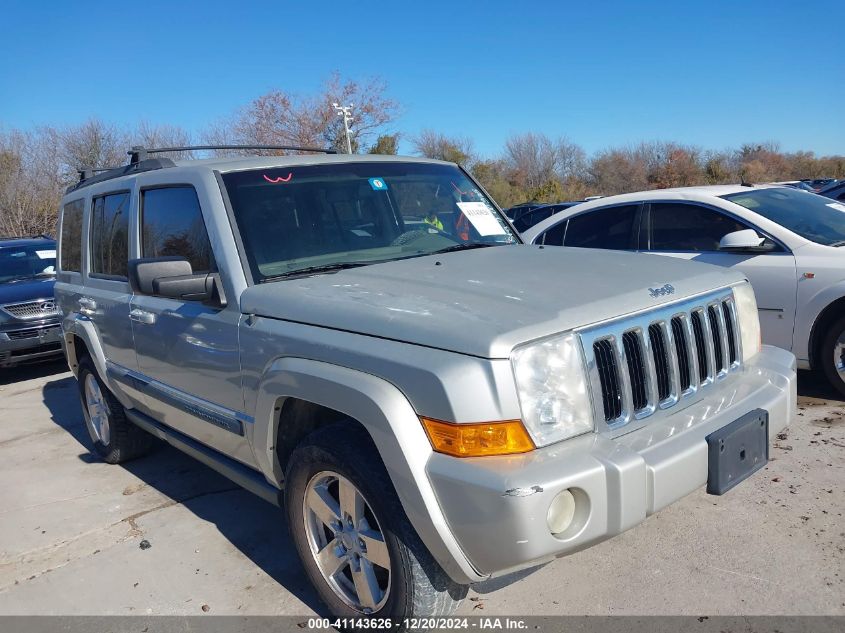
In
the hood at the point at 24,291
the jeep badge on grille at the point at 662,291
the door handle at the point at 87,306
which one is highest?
the jeep badge on grille at the point at 662,291

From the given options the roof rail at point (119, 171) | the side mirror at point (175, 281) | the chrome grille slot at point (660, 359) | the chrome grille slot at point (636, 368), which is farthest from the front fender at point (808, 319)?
the roof rail at point (119, 171)

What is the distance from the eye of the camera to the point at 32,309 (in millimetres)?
8469

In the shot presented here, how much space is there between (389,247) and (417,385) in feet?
4.56

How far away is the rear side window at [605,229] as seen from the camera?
6.03 m

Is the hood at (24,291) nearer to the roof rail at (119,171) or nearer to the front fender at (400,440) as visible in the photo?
the roof rail at (119,171)

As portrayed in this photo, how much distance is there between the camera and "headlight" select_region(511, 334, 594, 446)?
2168 millimetres

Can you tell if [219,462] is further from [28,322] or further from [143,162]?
[28,322]

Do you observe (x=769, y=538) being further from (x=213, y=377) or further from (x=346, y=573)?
(x=213, y=377)

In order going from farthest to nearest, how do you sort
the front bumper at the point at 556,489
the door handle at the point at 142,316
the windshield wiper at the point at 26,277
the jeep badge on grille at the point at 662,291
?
the windshield wiper at the point at 26,277
the door handle at the point at 142,316
the jeep badge on grille at the point at 662,291
the front bumper at the point at 556,489

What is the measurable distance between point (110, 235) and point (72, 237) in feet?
3.18

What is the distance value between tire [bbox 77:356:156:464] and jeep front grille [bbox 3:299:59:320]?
12.5 ft

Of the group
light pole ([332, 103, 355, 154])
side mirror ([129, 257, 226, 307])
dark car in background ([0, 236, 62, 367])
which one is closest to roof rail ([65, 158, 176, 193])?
side mirror ([129, 257, 226, 307])

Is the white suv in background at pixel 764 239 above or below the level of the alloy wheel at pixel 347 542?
above

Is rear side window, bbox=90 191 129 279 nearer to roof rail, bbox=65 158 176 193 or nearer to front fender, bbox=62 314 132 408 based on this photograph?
roof rail, bbox=65 158 176 193
